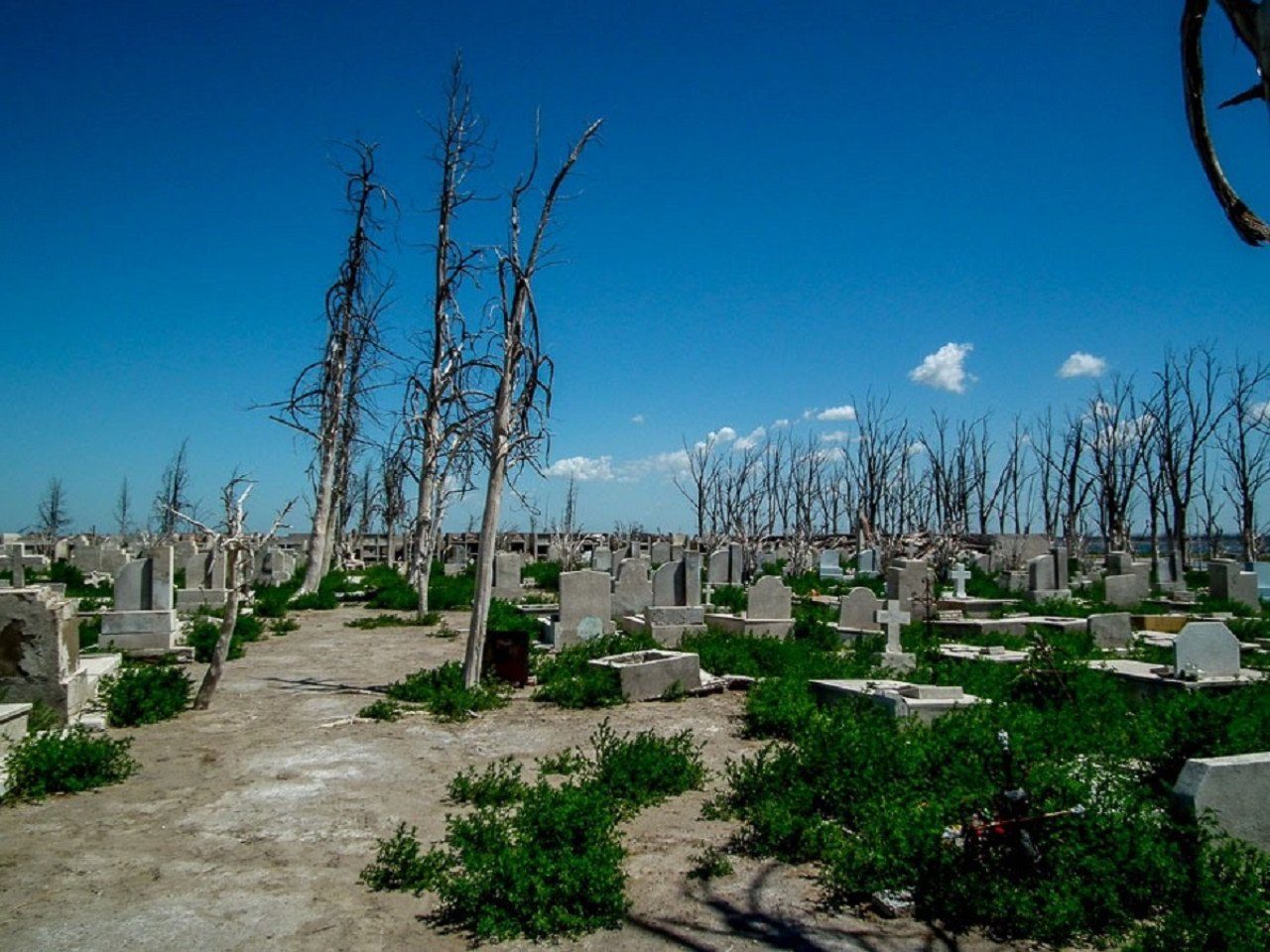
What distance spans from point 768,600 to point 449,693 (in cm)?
817

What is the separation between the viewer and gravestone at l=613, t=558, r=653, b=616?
19.1 m

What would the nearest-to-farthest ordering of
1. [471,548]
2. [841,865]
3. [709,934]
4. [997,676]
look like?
[709,934] < [841,865] < [997,676] < [471,548]

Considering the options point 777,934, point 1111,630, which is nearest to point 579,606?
point 1111,630

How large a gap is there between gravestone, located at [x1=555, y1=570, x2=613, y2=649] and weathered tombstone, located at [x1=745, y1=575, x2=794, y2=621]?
9.77 ft

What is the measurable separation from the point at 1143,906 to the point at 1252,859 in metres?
0.68

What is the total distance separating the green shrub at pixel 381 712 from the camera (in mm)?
9914

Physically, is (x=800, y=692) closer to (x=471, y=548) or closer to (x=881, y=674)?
(x=881, y=674)

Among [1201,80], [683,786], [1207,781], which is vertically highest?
[1201,80]

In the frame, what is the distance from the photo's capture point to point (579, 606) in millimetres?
15797

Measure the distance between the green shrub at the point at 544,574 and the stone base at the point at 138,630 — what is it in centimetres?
1448

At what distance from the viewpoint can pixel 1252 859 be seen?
194 inches

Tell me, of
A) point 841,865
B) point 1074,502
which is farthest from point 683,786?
point 1074,502

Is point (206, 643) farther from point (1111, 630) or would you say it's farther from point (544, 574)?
point (544, 574)

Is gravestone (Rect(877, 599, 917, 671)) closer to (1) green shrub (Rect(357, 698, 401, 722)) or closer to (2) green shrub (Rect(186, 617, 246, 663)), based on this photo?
(1) green shrub (Rect(357, 698, 401, 722))
